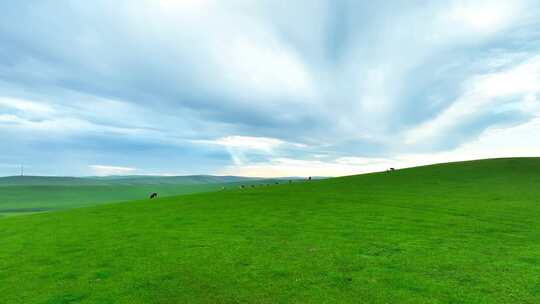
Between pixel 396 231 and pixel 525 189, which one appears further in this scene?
pixel 525 189

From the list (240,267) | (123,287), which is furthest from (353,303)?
(123,287)

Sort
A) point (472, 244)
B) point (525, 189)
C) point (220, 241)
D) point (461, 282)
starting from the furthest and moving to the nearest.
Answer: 1. point (525, 189)
2. point (220, 241)
3. point (472, 244)
4. point (461, 282)

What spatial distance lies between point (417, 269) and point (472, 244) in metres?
4.77

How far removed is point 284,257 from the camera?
1195 centimetres

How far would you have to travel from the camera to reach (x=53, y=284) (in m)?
10.3

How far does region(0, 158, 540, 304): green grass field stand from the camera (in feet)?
29.2

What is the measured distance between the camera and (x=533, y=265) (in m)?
10.4

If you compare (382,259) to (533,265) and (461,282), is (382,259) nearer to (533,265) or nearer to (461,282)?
(461,282)

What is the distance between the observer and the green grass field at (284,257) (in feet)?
29.2

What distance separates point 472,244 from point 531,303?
588cm

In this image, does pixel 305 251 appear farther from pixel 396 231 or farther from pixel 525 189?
pixel 525 189

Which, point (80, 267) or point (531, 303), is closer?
point (531, 303)

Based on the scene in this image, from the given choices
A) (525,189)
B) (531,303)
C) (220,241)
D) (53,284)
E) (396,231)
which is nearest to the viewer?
(531,303)

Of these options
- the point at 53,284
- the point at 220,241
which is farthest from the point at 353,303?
the point at 53,284
